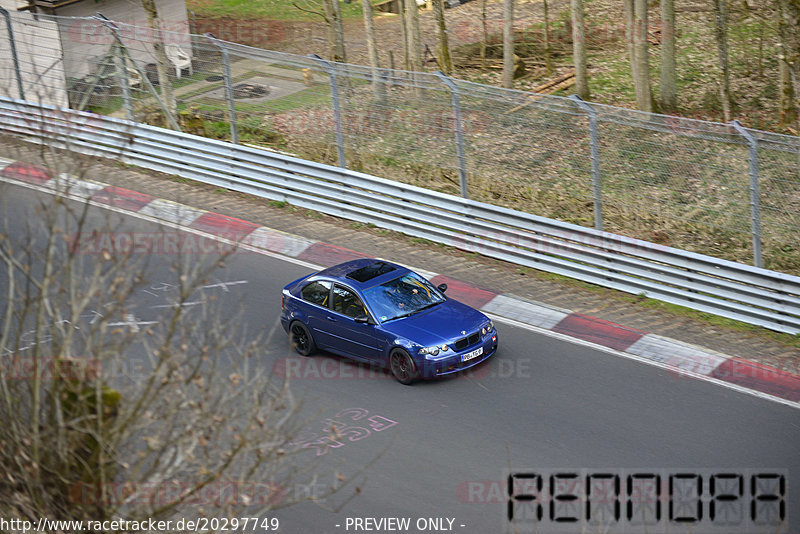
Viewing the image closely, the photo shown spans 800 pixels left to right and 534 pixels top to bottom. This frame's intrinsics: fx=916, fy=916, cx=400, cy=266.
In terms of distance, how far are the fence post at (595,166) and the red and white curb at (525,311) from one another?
1.81 meters

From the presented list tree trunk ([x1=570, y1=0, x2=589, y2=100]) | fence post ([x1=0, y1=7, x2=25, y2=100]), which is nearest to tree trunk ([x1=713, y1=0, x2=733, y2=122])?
tree trunk ([x1=570, y1=0, x2=589, y2=100])

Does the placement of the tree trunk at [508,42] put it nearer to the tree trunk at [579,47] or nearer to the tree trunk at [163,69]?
the tree trunk at [579,47]

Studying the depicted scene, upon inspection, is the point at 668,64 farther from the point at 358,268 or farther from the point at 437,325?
the point at 437,325

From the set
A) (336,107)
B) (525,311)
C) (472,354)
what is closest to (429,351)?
(472,354)

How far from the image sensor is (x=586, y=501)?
33.3 ft

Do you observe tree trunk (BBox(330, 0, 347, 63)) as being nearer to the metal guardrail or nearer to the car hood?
the metal guardrail

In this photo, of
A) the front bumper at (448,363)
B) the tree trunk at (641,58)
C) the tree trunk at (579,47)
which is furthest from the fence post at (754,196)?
the tree trunk at (579,47)

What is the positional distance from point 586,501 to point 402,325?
3.78 m

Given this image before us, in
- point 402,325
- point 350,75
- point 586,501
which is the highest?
point 350,75

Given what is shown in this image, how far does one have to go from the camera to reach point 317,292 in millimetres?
13727

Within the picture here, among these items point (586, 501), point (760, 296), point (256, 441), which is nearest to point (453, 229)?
point (760, 296)

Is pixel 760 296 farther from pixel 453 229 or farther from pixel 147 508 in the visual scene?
pixel 147 508

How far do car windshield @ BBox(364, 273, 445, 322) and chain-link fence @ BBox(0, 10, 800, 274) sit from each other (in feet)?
11.8

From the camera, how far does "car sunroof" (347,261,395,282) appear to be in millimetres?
13562
